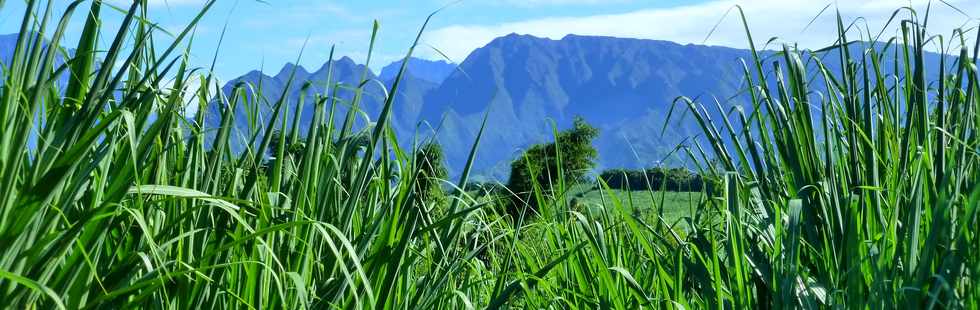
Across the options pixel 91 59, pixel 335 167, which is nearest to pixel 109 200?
pixel 91 59

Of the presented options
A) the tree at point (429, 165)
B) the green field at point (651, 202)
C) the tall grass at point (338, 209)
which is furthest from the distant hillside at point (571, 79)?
the tall grass at point (338, 209)

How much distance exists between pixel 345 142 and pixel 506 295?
0.37m

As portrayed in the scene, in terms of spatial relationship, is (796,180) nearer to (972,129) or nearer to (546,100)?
(972,129)

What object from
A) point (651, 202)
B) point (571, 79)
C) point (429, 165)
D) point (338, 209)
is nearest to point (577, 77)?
point (571, 79)

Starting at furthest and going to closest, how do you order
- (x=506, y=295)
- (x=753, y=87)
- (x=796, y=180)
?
(x=753, y=87) < (x=796, y=180) < (x=506, y=295)

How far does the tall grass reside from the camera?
1.22 metres

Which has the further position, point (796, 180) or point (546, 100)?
point (546, 100)

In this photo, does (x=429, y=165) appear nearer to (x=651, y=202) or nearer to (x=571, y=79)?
(x=651, y=202)

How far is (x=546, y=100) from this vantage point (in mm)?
184250

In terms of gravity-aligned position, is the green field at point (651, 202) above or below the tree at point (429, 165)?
below

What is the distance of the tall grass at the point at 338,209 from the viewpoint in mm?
1217

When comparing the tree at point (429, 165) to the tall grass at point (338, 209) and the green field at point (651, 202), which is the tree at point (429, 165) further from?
the green field at point (651, 202)

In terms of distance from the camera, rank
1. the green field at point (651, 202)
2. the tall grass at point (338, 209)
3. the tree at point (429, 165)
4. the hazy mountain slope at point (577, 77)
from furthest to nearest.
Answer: the hazy mountain slope at point (577, 77) → the green field at point (651, 202) → the tree at point (429, 165) → the tall grass at point (338, 209)

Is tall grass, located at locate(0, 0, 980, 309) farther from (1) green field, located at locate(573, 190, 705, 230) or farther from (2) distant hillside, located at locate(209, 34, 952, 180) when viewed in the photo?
(2) distant hillside, located at locate(209, 34, 952, 180)
